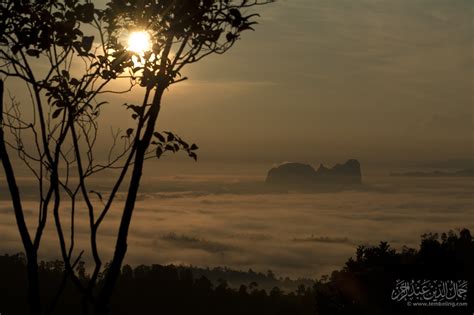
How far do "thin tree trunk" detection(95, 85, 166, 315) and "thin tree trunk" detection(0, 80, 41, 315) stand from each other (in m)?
0.69

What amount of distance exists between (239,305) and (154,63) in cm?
9629

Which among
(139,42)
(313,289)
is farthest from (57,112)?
(313,289)

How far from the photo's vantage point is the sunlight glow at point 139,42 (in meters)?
7.56

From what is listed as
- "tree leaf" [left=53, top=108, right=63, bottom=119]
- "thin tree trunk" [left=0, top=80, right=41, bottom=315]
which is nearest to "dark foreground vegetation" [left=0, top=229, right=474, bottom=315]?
"thin tree trunk" [left=0, top=80, right=41, bottom=315]

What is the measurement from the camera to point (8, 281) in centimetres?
11194

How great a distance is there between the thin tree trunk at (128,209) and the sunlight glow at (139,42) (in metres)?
0.76

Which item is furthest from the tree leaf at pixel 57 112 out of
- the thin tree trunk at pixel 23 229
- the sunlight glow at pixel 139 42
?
the sunlight glow at pixel 139 42

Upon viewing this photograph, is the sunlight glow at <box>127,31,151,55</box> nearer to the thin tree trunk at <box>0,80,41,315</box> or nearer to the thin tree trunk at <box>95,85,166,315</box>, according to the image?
the thin tree trunk at <box>95,85,166,315</box>

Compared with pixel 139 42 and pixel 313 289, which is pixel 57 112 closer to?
pixel 139 42

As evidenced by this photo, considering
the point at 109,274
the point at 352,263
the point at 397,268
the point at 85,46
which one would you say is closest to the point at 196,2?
the point at 85,46

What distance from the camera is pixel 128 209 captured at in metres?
6.78

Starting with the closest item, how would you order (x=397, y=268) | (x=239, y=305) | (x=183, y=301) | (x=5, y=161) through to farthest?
(x=5, y=161) < (x=397, y=268) < (x=239, y=305) < (x=183, y=301)

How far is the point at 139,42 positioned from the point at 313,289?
273 ft

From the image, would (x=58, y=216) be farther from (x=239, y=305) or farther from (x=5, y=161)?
(x=239, y=305)
